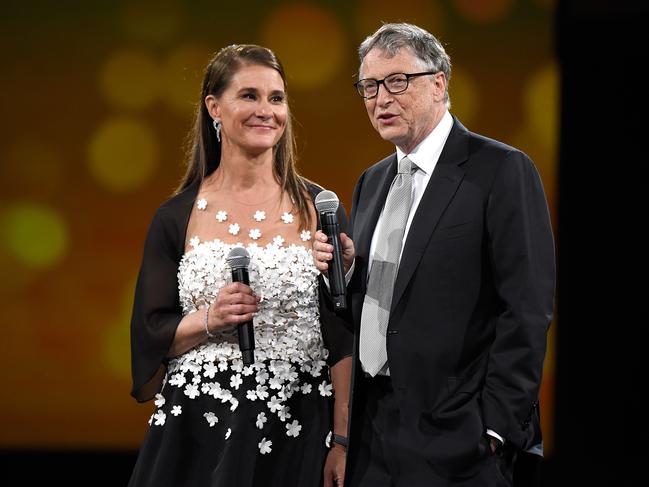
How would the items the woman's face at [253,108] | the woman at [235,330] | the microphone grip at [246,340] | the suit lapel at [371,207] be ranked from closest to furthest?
1. the microphone grip at [246,340]
2. the suit lapel at [371,207]
3. the woman at [235,330]
4. the woman's face at [253,108]

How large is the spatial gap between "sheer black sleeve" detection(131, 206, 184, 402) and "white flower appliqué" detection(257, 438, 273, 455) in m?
0.36

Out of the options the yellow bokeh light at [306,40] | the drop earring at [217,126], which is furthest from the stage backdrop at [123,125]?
the drop earring at [217,126]

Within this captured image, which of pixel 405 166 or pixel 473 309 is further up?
pixel 405 166

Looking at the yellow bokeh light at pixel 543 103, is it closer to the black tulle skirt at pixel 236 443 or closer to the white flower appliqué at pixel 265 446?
the black tulle skirt at pixel 236 443

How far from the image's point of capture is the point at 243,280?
7.62ft

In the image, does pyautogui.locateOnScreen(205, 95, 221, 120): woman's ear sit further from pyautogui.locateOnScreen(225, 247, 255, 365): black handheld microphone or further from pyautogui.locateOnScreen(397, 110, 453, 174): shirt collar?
pyautogui.locateOnScreen(397, 110, 453, 174): shirt collar

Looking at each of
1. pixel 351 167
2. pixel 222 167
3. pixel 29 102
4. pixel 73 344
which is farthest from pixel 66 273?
pixel 222 167

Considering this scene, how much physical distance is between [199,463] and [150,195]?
2201mm

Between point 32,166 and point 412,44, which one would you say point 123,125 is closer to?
point 32,166

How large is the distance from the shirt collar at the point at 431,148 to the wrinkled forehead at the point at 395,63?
0.16 metres

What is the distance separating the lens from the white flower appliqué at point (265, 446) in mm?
2404

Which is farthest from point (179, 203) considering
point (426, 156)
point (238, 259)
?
point (426, 156)

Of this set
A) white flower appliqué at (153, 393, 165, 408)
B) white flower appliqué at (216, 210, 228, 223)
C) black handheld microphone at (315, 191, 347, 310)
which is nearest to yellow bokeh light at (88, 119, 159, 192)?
white flower appliqué at (216, 210, 228, 223)

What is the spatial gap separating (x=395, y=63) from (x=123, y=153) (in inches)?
96.9
